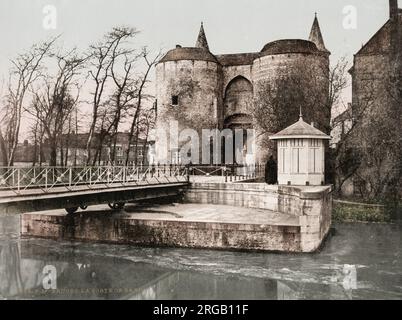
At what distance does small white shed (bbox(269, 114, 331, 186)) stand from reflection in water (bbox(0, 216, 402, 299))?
3545 millimetres

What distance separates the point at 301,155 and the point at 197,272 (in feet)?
29.4

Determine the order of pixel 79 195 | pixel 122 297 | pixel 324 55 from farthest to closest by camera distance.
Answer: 1. pixel 324 55
2. pixel 79 195
3. pixel 122 297

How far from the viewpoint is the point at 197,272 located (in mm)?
14703

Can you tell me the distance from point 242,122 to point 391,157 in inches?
642

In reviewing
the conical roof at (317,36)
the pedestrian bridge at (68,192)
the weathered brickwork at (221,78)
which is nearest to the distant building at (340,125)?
the weathered brickwork at (221,78)

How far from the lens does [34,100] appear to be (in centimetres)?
2697

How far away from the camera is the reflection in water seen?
42.0ft

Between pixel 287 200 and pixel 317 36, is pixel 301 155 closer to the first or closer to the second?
pixel 287 200

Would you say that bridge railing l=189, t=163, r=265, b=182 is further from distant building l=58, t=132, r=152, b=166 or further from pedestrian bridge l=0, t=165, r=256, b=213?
pedestrian bridge l=0, t=165, r=256, b=213

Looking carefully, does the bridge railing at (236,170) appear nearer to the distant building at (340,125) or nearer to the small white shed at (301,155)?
the distant building at (340,125)

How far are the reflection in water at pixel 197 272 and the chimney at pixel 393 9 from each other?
1853 cm

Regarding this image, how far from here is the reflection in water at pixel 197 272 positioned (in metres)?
12.8
